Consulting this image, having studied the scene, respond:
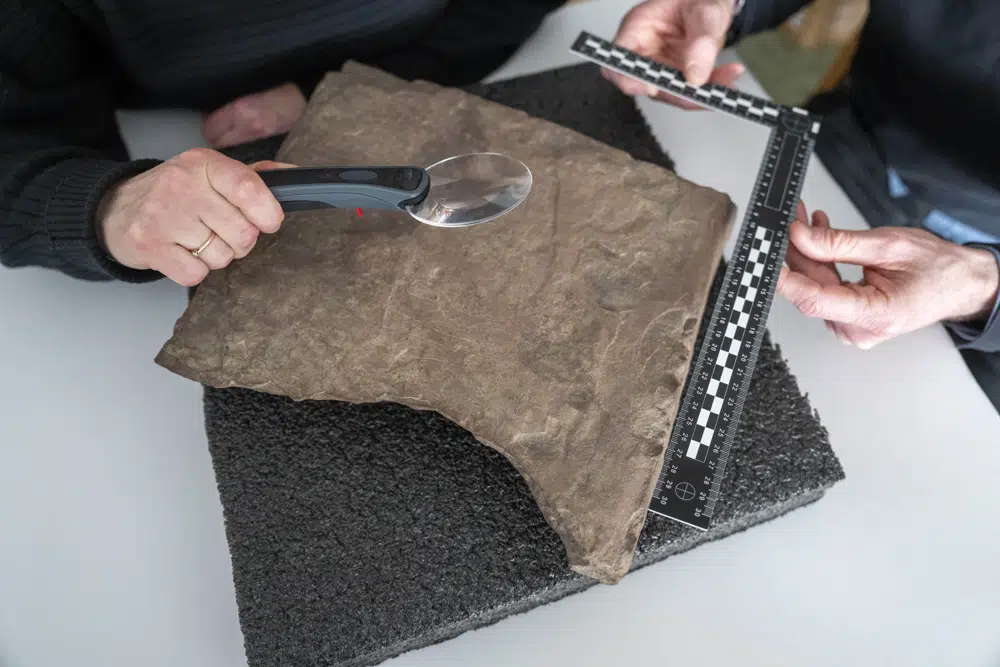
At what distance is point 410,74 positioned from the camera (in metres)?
1.20

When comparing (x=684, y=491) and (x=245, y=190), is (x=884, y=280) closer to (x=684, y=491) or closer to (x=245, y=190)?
(x=684, y=491)

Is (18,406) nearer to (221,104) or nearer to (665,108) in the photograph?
(221,104)

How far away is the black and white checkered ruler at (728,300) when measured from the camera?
791 millimetres

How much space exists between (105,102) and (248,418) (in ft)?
1.93

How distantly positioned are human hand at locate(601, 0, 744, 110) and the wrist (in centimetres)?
44

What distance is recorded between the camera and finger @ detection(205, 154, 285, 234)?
76 centimetres

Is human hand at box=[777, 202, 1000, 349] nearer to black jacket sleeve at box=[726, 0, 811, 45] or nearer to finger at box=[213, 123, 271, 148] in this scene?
black jacket sleeve at box=[726, 0, 811, 45]

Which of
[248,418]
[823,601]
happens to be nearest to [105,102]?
[248,418]

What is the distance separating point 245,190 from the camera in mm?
758

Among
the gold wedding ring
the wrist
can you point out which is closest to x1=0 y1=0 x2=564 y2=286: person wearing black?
the gold wedding ring

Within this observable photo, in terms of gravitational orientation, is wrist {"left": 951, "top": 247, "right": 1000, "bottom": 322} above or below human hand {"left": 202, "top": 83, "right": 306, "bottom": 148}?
above

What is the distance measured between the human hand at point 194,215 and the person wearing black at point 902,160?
2.02 ft

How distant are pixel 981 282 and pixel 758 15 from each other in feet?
1.77

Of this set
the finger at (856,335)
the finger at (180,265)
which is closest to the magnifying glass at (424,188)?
the finger at (180,265)
